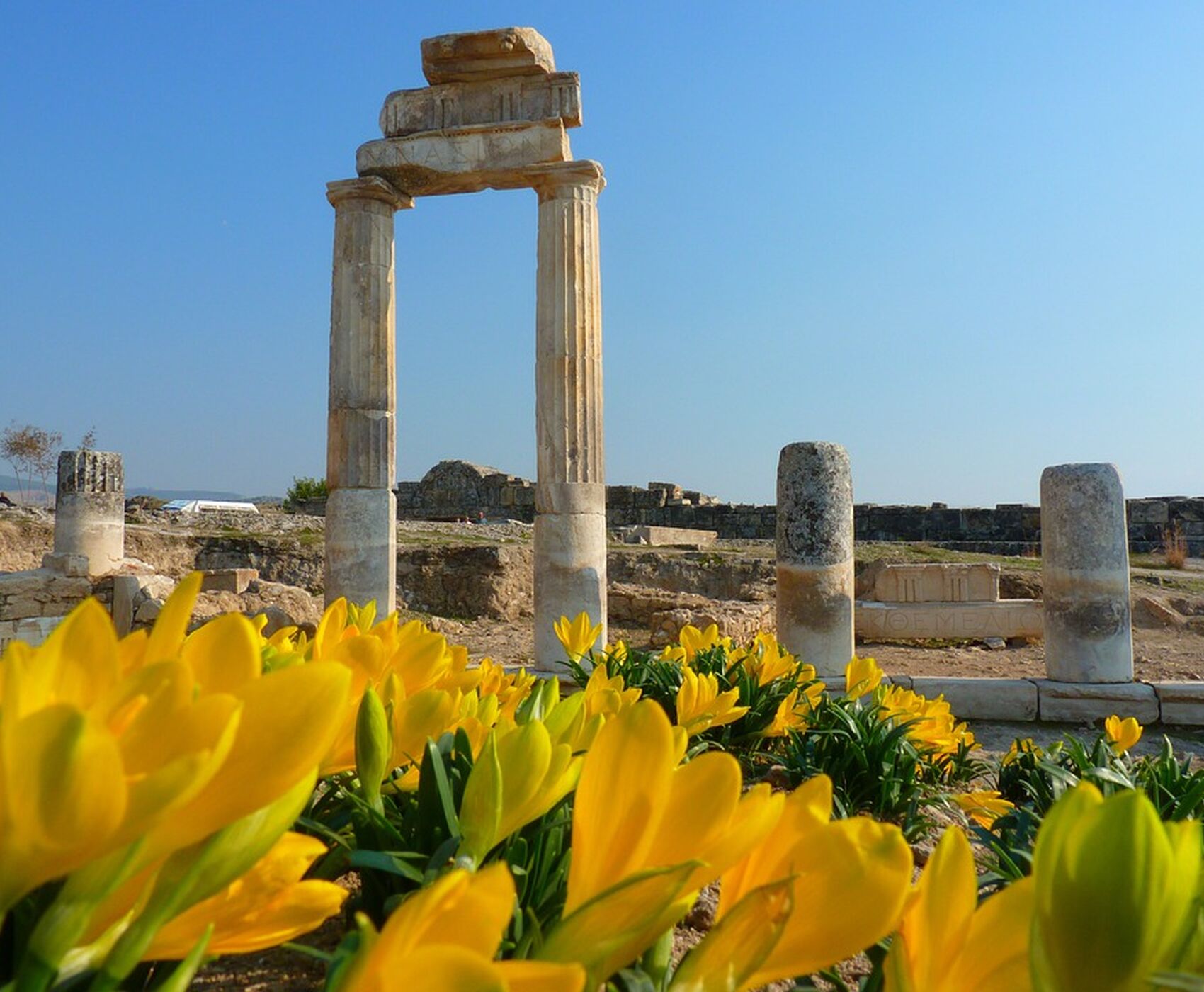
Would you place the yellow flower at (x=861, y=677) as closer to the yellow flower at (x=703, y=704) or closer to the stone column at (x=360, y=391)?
the yellow flower at (x=703, y=704)

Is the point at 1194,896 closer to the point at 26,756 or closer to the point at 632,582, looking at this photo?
the point at 26,756

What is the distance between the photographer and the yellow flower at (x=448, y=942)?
36 cm

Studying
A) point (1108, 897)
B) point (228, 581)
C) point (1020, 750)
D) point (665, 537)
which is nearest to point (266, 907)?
point (1108, 897)

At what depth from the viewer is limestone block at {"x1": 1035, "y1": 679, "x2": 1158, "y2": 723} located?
7777 millimetres

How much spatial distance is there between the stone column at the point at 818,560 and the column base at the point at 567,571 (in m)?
1.88

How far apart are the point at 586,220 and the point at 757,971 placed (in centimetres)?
945

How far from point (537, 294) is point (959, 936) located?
9309 mm

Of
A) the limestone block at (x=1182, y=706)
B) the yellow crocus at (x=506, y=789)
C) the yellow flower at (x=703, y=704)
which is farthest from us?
the limestone block at (x=1182, y=706)

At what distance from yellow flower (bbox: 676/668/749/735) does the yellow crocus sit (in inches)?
26.9

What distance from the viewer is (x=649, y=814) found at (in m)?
0.54

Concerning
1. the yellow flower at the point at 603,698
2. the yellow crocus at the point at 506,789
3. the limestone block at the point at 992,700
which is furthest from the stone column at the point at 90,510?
the yellow crocus at the point at 506,789

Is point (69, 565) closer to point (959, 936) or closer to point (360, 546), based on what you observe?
point (360, 546)

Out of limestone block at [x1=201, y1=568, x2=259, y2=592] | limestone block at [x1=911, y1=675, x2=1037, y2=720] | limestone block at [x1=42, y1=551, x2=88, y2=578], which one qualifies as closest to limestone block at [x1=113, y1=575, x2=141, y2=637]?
limestone block at [x1=42, y1=551, x2=88, y2=578]

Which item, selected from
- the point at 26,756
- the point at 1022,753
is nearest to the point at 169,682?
the point at 26,756
